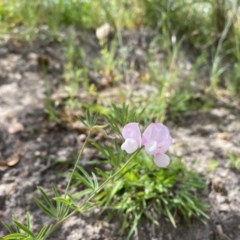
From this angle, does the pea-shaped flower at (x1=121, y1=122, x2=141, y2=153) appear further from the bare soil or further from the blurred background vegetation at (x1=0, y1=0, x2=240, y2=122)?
the blurred background vegetation at (x1=0, y1=0, x2=240, y2=122)

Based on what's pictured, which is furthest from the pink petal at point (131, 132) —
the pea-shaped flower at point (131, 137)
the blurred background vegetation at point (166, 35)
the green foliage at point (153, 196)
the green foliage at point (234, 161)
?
the blurred background vegetation at point (166, 35)

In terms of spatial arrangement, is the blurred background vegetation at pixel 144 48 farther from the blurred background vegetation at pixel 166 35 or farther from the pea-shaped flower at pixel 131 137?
the pea-shaped flower at pixel 131 137

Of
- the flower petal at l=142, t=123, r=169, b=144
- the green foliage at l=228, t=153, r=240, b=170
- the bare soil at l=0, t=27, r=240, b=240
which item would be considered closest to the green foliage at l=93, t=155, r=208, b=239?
the bare soil at l=0, t=27, r=240, b=240

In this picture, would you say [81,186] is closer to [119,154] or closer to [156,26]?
[119,154]

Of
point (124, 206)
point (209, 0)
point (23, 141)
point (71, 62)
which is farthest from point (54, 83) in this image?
point (209, 0)

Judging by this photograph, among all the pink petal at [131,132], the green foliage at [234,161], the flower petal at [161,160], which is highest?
the pink petal at [131,132]

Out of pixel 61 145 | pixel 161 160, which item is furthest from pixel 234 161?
pixel 161 160

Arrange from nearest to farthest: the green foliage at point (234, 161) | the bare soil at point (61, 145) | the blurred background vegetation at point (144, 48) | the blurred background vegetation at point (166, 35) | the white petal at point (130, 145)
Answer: the white petal at point (130, 145) < the bare soil at point (61, 145) < the green foliage at point (234, 161) < the blurred background vegetation at point (144, 48) < the blurred background vegetation at point (166, 35)
